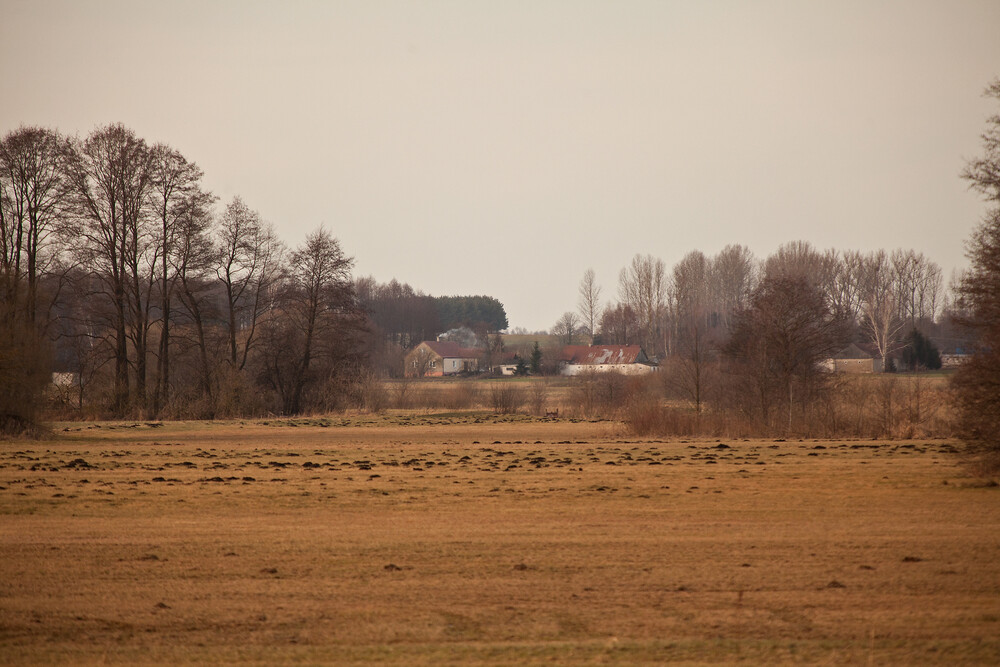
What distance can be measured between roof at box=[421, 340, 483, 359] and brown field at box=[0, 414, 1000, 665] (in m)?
101

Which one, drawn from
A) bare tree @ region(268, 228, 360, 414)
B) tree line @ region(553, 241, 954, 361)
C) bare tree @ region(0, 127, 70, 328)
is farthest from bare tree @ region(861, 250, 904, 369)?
bare tree @ region(0, 127, 70, 328)

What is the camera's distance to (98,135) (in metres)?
44.7

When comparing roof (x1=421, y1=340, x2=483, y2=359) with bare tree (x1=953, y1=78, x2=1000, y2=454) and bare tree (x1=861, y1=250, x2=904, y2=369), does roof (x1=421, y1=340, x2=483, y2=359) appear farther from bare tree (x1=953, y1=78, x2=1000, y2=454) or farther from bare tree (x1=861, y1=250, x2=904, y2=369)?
bare tree (x1=953, y1=78, x2=1000, y2=454)

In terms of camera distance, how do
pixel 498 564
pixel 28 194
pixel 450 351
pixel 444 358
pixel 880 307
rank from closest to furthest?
pixel 498 564 < pixel 28 194 < pixel 880 307 < pixel 444 358 < pixel 450 351

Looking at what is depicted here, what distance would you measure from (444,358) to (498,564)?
112631 mm

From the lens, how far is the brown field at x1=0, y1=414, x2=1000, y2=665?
7.61 metres

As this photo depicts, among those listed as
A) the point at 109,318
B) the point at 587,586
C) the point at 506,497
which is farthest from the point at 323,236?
the point at 587,586

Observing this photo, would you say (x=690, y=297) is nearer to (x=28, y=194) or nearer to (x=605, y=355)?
(x=605, y=355)

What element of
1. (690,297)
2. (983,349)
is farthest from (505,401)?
(690,297)

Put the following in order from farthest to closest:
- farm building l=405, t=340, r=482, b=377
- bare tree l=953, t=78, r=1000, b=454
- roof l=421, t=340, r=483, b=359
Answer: roof l=421, t=340, r=483, b=359 < farm building l=405, t=340, r=482, b=377 < bare tree l=953, t=78, r=1000, b=454

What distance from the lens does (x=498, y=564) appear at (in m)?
10.9

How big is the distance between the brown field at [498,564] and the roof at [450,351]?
331ft

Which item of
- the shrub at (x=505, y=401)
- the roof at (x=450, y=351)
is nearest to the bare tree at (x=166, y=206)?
the shrub at (x=505, y=401)

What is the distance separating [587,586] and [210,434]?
3018cm
